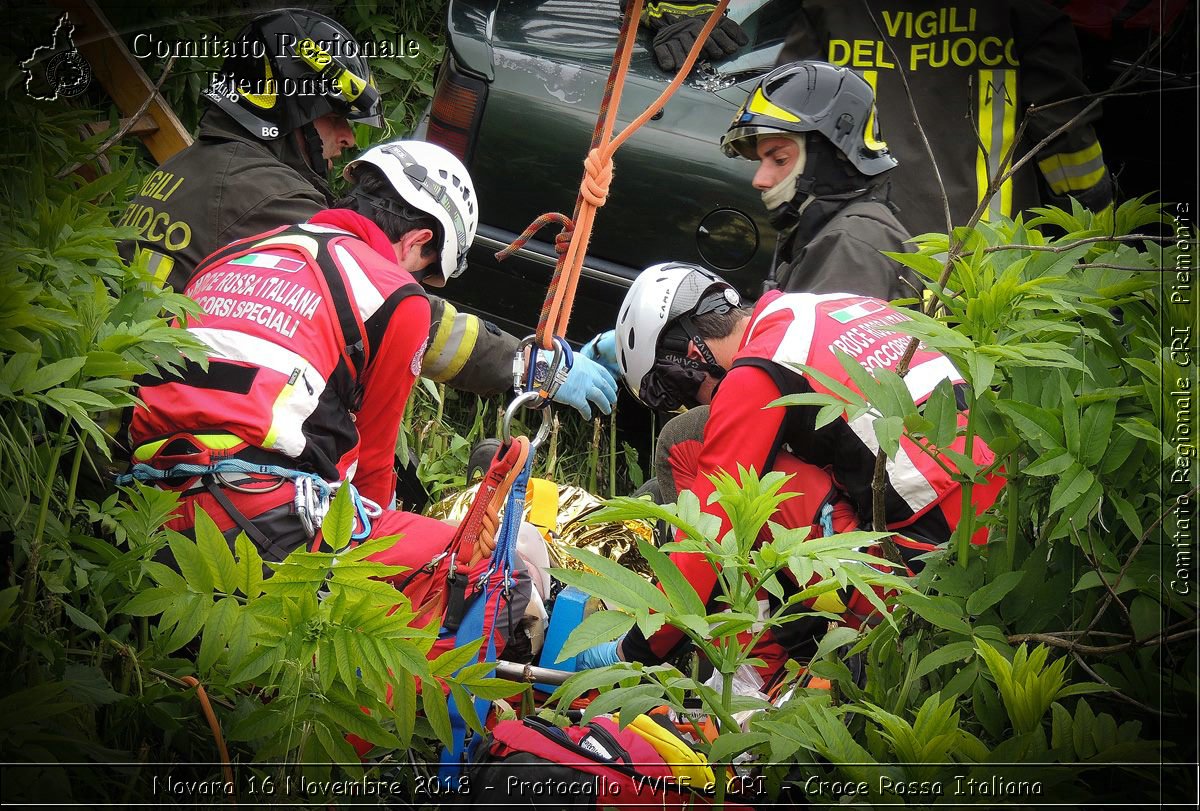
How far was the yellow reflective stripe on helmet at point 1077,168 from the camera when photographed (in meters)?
5.18

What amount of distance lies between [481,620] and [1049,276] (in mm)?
1635

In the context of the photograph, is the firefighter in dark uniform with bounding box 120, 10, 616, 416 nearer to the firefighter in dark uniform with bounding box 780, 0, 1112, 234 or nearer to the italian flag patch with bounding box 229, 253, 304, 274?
the italian flag patch with bounding box 229, 253, 304, 274

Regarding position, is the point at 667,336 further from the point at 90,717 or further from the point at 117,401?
the point at 90,717

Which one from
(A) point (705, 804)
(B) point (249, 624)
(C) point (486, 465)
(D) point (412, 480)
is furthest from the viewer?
(D) point (412, 480)

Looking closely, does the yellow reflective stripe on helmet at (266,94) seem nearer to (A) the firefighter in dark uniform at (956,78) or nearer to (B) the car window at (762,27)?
(A) the firefighter in dark uniform at (956,78)

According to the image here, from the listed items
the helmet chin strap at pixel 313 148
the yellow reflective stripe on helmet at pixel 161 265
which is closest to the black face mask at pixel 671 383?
the yellow reflective stripe on helmet at pixel 161 265

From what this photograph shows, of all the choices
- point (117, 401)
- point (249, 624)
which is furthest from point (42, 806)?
point (117, 401)

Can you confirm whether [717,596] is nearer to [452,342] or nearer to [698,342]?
[698,342]

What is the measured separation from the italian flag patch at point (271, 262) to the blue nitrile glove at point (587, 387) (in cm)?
122

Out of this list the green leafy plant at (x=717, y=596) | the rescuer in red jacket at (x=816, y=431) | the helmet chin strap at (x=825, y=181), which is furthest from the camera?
the helmet chin strap at (x=825, y=181)

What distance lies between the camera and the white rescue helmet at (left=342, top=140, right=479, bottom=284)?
3.99 metres

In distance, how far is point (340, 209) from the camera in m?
3.82

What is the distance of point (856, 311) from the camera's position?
329cm

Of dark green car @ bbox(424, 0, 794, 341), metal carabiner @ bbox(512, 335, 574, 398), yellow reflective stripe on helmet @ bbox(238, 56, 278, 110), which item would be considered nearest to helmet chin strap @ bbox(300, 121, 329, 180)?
yellow reflective stripe on helmet @ bbox(238, 56, 278, 110)
